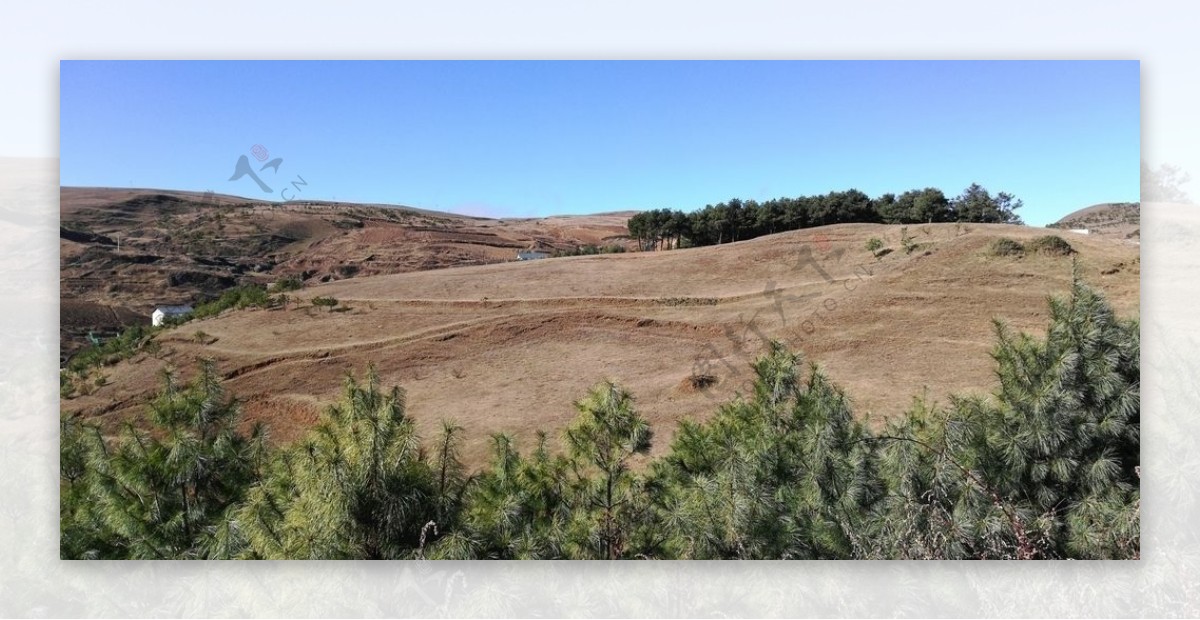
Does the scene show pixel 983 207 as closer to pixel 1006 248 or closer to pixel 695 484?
pixel 1006 248

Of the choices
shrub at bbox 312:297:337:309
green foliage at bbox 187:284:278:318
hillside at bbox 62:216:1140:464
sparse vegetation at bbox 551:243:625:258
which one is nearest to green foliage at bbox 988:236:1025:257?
hillside at bbox 62:216:1140:464

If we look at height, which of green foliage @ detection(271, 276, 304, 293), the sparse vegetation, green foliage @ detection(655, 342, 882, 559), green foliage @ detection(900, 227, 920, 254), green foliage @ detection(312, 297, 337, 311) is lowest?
green foliage @ detection(655, 342, 882, 559)

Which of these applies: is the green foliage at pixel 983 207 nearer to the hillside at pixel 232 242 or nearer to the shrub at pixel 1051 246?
the shrub at pixel 1051 246

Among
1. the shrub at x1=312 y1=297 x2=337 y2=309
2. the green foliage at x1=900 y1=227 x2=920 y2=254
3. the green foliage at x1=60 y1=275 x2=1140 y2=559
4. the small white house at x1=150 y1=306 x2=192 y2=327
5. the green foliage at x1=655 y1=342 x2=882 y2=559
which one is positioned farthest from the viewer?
the green foliage at x1=900 y1=227 x2=920 y2=254

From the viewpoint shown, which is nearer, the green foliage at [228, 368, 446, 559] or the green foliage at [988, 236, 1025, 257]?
the green foliage at [228, 368, 446, 559]

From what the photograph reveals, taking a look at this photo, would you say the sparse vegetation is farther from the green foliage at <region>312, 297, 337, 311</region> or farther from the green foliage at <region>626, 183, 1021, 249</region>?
the green foliage at <region>312, 297, 337, 311</region>

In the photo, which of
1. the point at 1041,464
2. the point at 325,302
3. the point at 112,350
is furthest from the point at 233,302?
the point at 1041,464

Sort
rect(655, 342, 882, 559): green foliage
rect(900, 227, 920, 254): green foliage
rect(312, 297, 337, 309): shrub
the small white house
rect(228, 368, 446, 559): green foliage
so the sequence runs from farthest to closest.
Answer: rect(900, 227, 920, 254): green foliage < rect(312, 297, 337, 309): shrub < the small white house < rect(655, 342, 882, 559): green foliage < rect(228, 368, 446, 559): green foliage

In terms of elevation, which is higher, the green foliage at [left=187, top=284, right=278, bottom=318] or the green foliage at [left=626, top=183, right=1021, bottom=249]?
the green foliage at [left=626, top=183, right=1021, bottom=249]

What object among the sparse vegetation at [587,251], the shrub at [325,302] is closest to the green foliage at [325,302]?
the shrub at [325,302]
